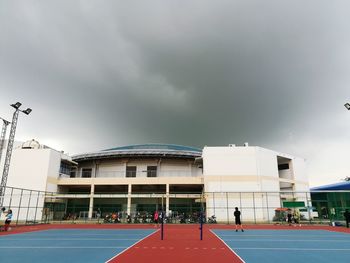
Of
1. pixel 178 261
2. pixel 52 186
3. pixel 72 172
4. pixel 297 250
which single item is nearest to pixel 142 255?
pixel 178 261

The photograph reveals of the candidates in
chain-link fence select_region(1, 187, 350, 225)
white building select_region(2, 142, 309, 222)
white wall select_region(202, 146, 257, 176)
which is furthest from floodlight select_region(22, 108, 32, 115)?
white wall select_region(202, 146, 257, 176)

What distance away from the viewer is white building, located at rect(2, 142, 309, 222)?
41625 millimetres

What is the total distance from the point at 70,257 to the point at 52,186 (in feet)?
132

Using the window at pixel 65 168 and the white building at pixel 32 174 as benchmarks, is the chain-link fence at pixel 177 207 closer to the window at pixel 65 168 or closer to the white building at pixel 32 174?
the white building at pixel 32 174

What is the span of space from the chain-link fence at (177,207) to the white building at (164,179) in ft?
0.53

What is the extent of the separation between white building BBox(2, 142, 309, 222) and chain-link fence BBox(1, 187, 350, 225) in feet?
0.53

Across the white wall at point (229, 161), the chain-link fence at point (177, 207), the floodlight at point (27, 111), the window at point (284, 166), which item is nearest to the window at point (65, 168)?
the chain-link fence at point (177, 207)

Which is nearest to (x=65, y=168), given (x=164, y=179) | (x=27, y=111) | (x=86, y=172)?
(x=86, y=172)

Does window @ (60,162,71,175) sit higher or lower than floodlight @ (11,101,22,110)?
lower

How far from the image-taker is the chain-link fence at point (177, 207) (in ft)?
115

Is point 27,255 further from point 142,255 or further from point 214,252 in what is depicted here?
point 214,252

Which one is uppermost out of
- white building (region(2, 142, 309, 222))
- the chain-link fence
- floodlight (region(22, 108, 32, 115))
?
floodlight (region(22, 108, 32, 115))

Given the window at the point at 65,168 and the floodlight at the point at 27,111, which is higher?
the floodlight at the point at 27,111

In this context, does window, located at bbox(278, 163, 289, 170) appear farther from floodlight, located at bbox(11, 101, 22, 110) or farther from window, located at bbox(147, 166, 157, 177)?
floodlight, located at bbox(11, 101, 22, 110)
